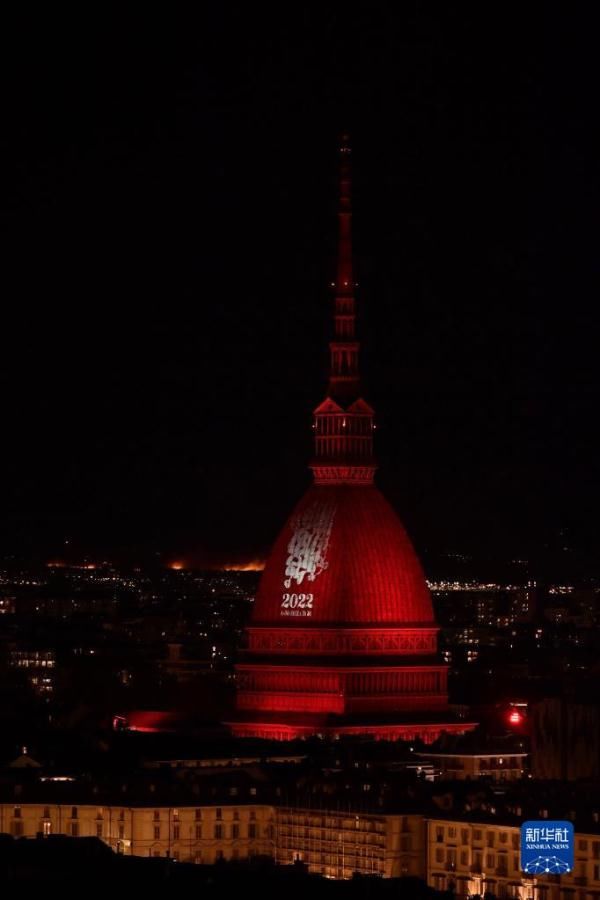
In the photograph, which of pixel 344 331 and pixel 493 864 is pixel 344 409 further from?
pixel 493 864

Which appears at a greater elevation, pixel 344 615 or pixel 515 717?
pixel 344 615

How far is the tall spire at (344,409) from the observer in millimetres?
173500

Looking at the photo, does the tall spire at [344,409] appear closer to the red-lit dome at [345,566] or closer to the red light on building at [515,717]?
the red-lit dome at [345,566]

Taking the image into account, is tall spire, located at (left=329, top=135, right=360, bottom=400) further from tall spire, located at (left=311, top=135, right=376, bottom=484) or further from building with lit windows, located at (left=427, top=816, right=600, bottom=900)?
building with lit windows, located at (left=427, top=816, right=600, bottom=900)

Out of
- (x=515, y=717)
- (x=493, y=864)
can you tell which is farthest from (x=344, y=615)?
(x=493, y=864)

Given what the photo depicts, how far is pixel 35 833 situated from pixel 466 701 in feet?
169

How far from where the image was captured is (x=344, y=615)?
17338 centimetres

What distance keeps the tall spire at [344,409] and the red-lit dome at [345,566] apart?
0.61 m

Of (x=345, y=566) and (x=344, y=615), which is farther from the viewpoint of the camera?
(x=344, y=615)

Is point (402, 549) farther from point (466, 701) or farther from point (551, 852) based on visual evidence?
point (551, 852)

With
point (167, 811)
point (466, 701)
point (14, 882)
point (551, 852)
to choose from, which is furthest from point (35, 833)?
point (466, 701)

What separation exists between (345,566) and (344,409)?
4.98 meters

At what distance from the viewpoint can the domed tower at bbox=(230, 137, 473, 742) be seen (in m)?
172

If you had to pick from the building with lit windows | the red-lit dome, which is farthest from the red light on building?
the building with lit windows
